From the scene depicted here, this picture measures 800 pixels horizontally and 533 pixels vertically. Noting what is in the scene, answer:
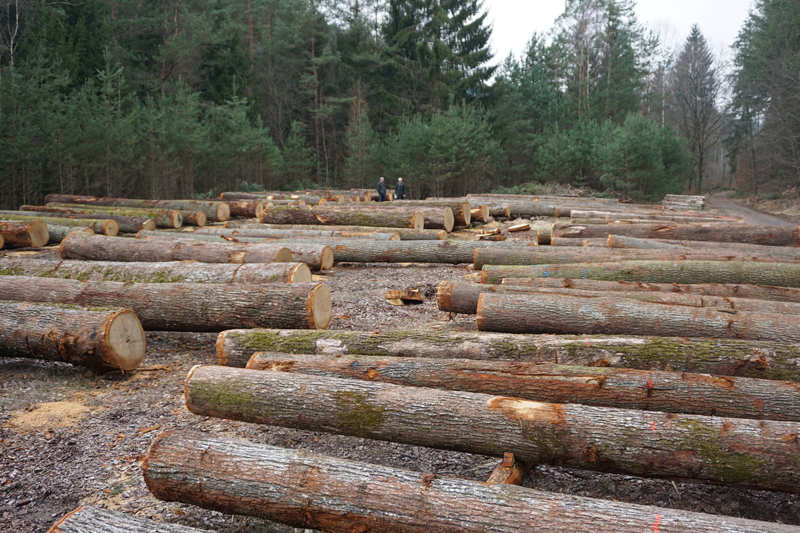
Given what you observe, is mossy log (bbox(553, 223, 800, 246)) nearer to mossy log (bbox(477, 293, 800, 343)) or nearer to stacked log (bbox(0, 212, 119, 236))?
mossy log (bbox(477, 293, 800, 343))

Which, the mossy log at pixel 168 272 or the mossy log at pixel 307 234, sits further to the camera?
the mossy log at pixel 307 234

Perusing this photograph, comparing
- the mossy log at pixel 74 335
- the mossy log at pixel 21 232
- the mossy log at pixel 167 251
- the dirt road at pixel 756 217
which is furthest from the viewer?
the dirt road at pixel 756 217

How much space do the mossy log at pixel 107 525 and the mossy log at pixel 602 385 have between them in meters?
1.60

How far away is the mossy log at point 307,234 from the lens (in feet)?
38.2

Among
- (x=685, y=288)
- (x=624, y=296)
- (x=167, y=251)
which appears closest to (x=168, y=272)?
(x=167, y=251)

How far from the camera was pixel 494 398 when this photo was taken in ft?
11.3

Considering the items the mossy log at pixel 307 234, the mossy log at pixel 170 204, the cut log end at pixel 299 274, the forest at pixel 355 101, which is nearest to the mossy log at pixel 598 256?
the mossy log at pixel 307 234

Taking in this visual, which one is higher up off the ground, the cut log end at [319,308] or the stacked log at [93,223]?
the stacked log at [93,223]

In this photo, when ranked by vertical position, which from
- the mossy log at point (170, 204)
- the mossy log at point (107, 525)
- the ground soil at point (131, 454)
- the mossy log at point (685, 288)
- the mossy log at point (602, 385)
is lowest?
the ground soil at point (131, 454)

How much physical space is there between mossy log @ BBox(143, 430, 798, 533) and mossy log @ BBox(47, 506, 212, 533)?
0.33 m

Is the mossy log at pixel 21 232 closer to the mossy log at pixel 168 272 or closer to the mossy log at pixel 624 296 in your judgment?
the mossy log at pixel 168 272

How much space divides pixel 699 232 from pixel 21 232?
1506 centimetres

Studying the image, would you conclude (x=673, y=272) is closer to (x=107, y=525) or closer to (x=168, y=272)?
(x=168, y=272)

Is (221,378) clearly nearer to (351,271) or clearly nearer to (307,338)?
(307,338)
